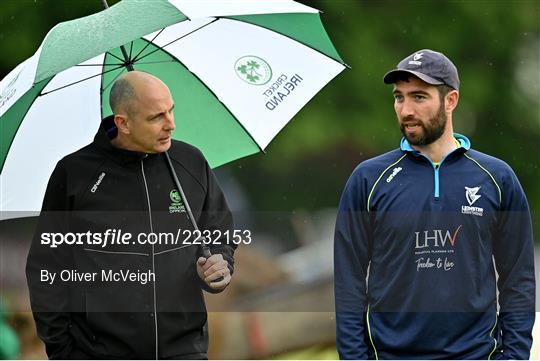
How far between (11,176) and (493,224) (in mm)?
1542

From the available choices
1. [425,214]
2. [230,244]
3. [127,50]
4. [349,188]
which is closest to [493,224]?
[425,214]

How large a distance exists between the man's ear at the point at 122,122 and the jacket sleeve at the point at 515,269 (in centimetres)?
109

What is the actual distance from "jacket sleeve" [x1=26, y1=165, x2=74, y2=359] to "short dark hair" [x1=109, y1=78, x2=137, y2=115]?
27 cm

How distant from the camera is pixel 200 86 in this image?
13.1 ft

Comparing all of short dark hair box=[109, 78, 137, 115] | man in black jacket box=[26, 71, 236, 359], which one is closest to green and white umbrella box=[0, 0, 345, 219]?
short dark hair box=[109, 78, 137, 115]

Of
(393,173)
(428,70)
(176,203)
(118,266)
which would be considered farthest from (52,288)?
(428,70)

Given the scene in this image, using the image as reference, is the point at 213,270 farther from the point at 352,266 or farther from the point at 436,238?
the point at 436,238

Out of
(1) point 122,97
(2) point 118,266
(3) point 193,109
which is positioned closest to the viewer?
(2) point 118,266

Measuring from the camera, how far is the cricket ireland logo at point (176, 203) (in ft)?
11.5

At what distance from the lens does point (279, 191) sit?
4988mm

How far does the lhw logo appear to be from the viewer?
10.8ft

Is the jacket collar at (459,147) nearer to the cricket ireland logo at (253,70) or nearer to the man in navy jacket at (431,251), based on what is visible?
the man in navy jacket at (431,251)

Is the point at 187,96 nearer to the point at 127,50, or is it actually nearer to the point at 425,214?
the point at 127,50

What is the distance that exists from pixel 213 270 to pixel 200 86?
0.80 meters
